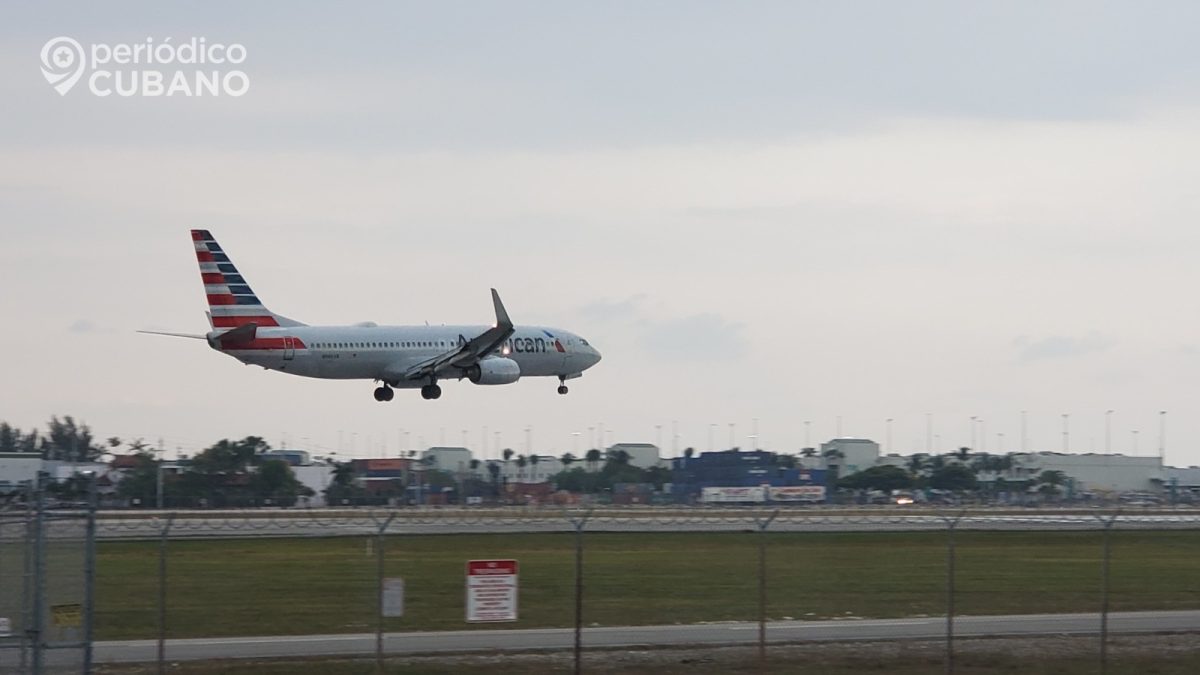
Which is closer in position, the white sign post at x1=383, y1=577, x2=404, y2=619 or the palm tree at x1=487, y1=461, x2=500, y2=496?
the white sign post at x1=383, y1=577, x2=404, y2=619

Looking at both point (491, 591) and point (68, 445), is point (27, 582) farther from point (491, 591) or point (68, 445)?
point (68, 445)

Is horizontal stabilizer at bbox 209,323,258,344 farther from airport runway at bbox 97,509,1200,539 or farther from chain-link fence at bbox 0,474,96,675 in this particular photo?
chain-link fence at bbox 0,474,96,675

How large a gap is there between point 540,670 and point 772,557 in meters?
20.0

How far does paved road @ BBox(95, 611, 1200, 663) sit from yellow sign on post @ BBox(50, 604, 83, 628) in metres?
5.21

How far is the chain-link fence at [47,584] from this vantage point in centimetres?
2158

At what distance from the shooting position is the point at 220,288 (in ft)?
256

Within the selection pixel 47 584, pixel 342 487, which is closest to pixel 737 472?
pixel 342 487

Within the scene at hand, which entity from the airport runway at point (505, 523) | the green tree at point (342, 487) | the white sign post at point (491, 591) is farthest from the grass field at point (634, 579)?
the green tree at point (342, 487)

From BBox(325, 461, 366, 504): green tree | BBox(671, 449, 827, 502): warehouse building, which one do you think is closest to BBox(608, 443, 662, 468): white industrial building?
BBox(671, 449, 827, 502): warehouse building

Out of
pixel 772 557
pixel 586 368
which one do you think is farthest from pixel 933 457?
pixel 772 557

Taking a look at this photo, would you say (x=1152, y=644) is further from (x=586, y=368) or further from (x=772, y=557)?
(x=586, y=368)

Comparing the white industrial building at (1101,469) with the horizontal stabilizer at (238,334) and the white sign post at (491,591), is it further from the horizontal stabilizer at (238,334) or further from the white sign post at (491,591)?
the white sign post at (491,591)

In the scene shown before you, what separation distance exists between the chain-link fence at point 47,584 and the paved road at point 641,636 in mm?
4649

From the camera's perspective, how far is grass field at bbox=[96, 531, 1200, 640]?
35.1 metres
